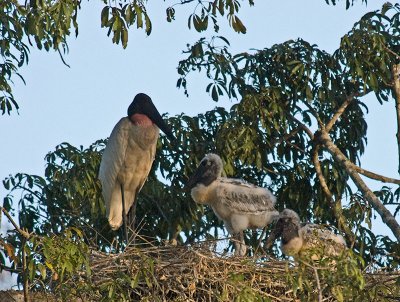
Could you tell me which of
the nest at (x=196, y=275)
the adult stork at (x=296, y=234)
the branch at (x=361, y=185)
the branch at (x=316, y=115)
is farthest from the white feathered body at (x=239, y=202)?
the branch at (x=316, y=115)

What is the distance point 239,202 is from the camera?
9781 mm

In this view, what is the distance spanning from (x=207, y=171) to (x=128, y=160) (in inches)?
42.8

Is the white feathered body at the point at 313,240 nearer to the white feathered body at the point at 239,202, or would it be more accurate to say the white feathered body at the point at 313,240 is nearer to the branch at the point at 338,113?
the white feathered body at the point at 239,202

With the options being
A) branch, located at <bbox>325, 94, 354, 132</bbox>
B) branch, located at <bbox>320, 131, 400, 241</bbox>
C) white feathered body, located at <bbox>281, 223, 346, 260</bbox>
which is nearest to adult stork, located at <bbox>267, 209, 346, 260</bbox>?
white feathered body, located at <bbox>281, 223, 346, 260</bbox>

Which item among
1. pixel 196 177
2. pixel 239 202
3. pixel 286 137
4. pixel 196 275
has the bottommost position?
pixel 196 275

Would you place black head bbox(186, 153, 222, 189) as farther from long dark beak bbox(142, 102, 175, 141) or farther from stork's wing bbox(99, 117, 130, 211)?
stork's wing bbox(99, 117, 130, 211)

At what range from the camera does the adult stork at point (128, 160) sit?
421 inches

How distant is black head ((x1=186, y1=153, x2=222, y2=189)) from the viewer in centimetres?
998

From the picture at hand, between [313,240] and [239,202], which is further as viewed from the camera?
[239,202]

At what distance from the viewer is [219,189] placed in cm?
989

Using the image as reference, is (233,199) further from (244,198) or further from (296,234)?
(296,234)

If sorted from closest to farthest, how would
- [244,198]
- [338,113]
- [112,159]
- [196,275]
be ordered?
[196,275] < [244,198] < [112,159] < [338,113]

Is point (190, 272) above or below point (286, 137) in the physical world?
below

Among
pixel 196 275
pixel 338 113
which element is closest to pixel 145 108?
pixel 338 113
